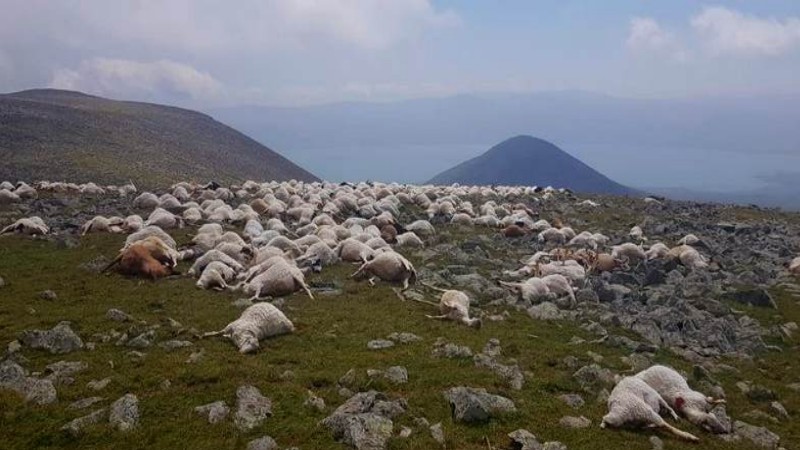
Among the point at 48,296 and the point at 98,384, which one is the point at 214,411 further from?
the point at 48,296

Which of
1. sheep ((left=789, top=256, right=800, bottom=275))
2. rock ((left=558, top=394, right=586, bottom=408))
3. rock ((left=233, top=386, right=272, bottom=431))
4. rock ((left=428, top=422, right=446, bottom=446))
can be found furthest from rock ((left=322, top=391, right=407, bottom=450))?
sheep ((left=789, top=256, right=800, bottom=275))

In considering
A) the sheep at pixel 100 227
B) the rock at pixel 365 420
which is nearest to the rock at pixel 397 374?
the rock at pixel 365 420

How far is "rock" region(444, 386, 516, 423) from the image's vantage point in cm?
1100

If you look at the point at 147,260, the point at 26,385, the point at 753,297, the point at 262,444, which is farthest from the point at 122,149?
the point at 262,444

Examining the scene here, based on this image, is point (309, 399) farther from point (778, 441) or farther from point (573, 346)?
point (778, 441)

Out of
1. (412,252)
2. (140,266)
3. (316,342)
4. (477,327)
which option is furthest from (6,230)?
(477,327)

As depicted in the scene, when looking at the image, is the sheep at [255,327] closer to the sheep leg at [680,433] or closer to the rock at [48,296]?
the rock at [48,296]

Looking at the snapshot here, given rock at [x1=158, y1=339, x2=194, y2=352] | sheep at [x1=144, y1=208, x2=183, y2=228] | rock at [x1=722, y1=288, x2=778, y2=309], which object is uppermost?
sheep at [x1=144, y1=208, x2=183, y2=228]

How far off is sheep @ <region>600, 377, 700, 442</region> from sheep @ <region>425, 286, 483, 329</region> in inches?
196

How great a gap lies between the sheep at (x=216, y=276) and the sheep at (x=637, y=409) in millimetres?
11659

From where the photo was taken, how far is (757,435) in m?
11.6

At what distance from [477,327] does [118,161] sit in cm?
7969

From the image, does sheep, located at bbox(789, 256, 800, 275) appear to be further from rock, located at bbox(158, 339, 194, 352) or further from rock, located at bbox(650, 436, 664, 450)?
rock, located at bbox(158, 339, 194, 352)

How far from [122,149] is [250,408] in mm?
92662
